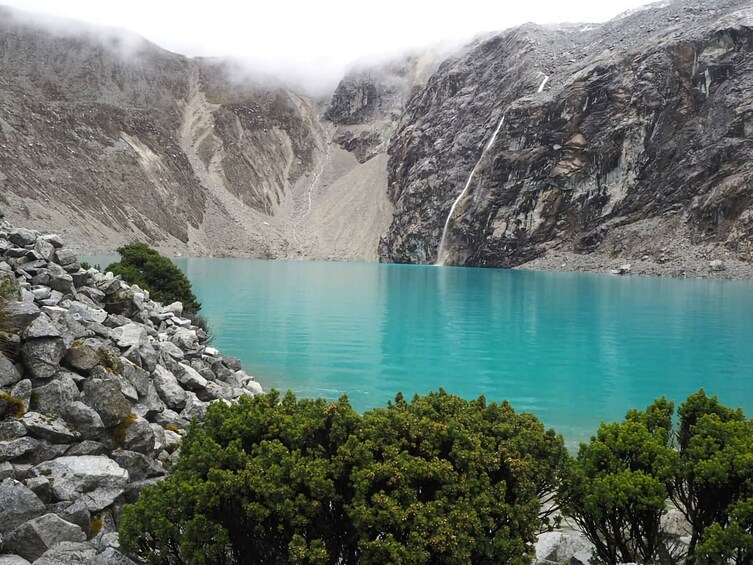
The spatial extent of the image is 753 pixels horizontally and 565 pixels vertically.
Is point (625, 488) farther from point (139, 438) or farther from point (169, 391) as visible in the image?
point (169, 391)

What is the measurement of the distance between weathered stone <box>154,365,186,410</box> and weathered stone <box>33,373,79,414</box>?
2.48 metres

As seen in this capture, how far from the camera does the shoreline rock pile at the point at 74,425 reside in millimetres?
5051

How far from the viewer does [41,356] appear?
6605 millimetres

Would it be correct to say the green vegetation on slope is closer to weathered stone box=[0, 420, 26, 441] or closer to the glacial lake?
weathered stone box=[0, 420, 26, 441]

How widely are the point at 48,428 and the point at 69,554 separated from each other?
176 cm

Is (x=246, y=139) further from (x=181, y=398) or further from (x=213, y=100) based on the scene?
(x=181, y=398)

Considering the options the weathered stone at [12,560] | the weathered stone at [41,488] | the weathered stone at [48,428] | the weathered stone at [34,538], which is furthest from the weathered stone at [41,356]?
the weathered stone at [12,560]

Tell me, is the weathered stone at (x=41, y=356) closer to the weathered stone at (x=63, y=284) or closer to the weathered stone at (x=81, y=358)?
the weathered stone at (x=81, y=358)

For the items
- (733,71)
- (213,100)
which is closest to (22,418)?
(733,71)

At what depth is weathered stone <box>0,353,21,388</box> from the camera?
620cm

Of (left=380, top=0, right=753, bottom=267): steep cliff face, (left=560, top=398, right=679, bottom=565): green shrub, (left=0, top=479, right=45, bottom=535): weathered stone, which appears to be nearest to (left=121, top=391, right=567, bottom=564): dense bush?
(left=560, top=398, right=679, bottom=565): green shrub

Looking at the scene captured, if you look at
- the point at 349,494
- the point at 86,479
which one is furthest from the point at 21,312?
the point at 349,494

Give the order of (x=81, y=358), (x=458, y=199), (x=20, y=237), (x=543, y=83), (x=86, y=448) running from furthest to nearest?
(x=458, y=199), (x=543, y=83), (x=20, y=237), (x=81, y=358), (x=86, y=448)

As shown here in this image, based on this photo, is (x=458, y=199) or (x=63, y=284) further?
(x=458, y=199)
